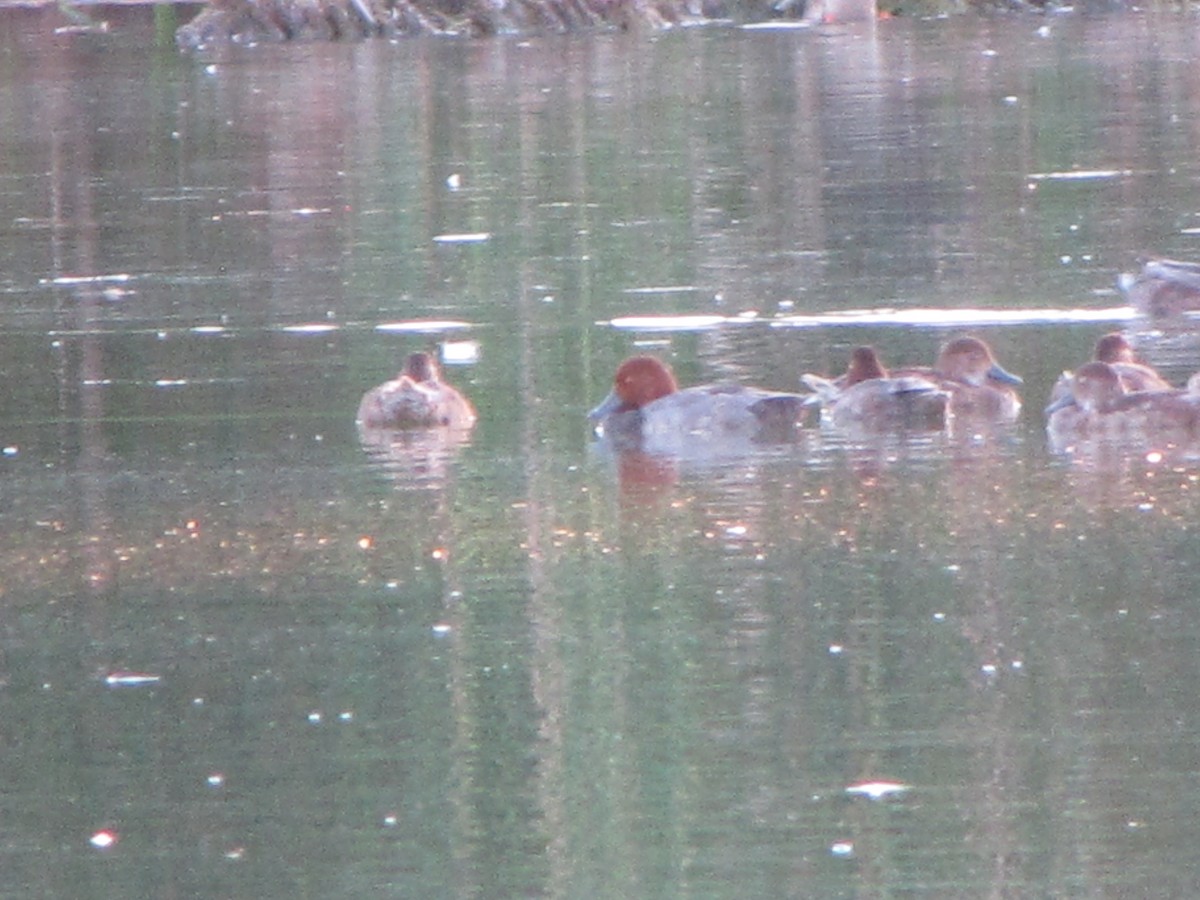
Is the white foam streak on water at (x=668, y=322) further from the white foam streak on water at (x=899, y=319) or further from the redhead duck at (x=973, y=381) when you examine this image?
the redhead duck at (x=973, y=381)

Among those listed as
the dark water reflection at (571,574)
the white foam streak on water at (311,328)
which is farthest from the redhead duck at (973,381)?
the white foam streak on water at (311,328)

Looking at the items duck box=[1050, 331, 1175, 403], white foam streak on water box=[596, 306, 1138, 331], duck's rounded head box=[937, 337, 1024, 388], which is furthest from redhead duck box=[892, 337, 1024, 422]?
white foam streak on water box=[596, 306, 1138, 331]

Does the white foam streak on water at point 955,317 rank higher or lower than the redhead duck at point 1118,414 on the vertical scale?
higher

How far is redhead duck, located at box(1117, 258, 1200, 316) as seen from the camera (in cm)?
1341

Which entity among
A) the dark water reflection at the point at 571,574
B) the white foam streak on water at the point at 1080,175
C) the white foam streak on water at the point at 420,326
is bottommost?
the dark water reflection at the point at 571,574

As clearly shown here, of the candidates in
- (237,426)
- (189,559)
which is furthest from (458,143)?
(189,559)

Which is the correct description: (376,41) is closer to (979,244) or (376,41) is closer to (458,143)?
(458,143)

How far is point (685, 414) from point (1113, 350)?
5.64 ft

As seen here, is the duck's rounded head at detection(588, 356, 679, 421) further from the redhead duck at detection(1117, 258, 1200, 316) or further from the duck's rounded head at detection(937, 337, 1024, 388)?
the redhead duck at detection(1117, 258, 1200, 316)

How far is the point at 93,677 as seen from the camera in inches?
303

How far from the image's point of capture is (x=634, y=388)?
11.2 metres

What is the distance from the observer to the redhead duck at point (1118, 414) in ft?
34.1

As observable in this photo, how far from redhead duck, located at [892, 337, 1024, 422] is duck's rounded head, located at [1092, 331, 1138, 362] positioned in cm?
36

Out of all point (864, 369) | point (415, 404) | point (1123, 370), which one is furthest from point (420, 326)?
point (1123, 370)
